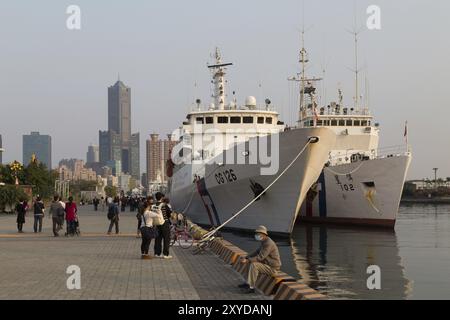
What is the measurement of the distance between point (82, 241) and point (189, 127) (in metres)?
16.6

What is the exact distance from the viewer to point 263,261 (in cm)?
1022

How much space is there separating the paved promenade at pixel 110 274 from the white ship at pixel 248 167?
23.3 feet

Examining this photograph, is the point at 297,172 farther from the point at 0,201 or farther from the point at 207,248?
the point at 0,201

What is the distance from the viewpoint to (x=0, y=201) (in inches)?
1849

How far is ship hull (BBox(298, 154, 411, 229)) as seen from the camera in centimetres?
3225

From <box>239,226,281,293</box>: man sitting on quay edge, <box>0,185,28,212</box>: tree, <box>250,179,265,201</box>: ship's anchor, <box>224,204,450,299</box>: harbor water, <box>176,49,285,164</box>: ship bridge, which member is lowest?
<box>224,204,450,299</box>: harbor water

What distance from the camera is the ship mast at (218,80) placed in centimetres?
3969

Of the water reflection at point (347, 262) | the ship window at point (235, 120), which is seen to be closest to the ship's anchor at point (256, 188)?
the water reflection at point (347, 262)

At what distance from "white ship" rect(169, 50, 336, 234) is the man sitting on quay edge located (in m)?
12.6

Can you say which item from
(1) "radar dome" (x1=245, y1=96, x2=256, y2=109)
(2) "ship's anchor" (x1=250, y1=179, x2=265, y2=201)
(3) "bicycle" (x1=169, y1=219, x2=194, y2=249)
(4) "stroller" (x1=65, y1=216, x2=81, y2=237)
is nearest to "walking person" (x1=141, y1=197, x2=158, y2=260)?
(3) "bicycle" (x1=169, y1=219, x2=194, y2=249)

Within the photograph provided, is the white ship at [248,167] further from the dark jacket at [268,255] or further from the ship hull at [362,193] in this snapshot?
the dark jacket at [268,255]

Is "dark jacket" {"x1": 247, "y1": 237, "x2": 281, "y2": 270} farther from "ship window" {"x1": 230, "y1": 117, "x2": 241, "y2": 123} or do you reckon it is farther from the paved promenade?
"ship window" {"x1": 230, "y1": 117, "x2": 241, "y2": 123}

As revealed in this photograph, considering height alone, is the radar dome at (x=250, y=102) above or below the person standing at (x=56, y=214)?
above
